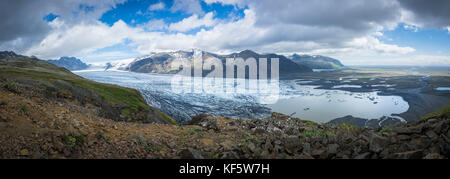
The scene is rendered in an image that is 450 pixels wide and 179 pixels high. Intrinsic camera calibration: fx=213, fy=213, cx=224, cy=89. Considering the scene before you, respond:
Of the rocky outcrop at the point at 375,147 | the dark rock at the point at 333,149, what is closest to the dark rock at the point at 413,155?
the rocky outcrop at the point at 375,147

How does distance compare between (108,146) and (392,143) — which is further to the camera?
(108,146)

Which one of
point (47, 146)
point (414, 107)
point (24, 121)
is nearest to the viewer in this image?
point (47, 146)

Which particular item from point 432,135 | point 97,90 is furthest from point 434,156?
point 97,90

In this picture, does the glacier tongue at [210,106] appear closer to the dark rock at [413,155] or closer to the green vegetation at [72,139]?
the green vegetation at [72,139]

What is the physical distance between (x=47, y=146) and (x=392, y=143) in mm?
13261

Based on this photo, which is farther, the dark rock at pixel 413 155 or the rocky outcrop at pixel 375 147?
the rocky outcrop at pixel 375 147

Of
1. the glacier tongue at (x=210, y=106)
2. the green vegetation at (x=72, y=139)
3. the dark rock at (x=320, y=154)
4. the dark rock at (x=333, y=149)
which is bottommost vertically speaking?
the glacier tongue at (x=210, y=106)

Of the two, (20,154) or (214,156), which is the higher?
(20,154)

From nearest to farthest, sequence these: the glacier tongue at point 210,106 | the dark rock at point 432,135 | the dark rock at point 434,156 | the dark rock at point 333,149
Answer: the dark rock at point 434,156 → the dark rock at point 432,135 → the dark rock at point 333,149 → the glacier tongue at point 210,106

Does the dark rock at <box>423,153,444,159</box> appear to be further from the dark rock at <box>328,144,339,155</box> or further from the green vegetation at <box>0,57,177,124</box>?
the green vegetation at <box>0,57,177,124</box>

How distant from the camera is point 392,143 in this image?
8289mm
